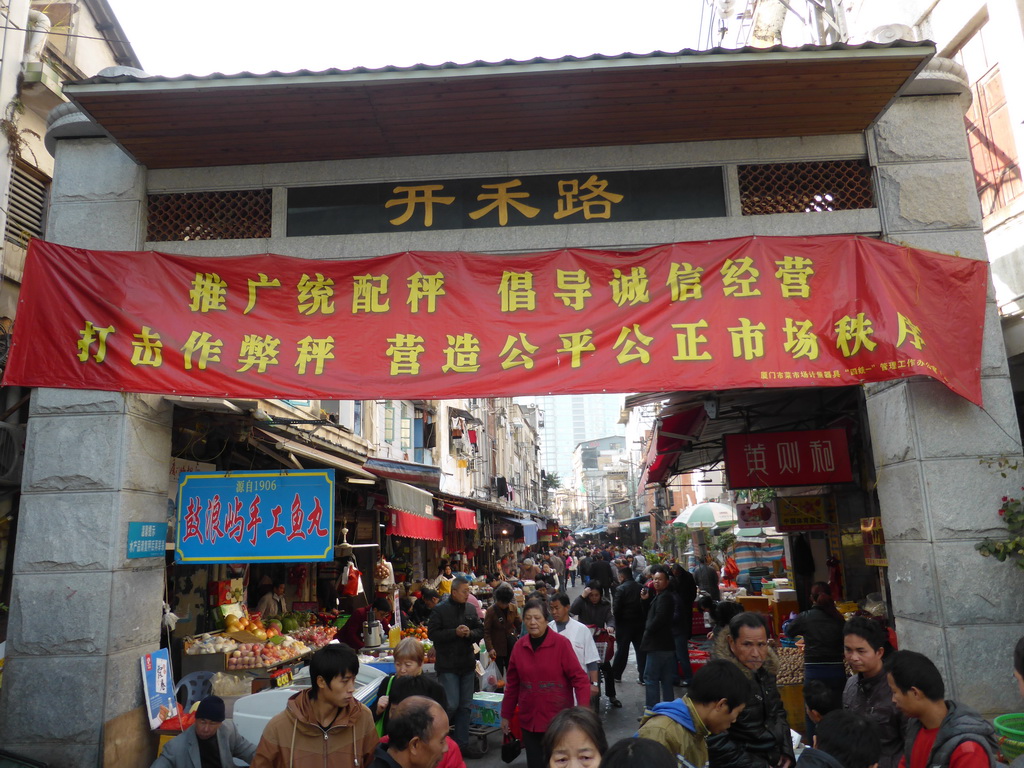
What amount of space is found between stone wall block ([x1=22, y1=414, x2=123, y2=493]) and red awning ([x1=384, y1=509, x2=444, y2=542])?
6171mm

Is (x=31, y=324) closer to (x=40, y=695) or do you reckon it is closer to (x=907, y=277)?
(x=40, y=695)

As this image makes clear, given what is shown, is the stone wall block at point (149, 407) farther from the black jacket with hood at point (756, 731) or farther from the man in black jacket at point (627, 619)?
the man in black jacket at point (627, 619)

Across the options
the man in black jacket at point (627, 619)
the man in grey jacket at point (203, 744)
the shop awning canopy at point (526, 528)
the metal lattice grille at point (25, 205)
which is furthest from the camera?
the shop awning canopy at point (526, 528)

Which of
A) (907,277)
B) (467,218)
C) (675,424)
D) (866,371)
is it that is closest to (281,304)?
(467,218)

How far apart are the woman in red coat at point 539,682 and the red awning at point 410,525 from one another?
22.4 ft

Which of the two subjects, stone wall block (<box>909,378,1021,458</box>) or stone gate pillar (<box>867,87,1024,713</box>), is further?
stone wall block (<box>909,378,1021,458</box>)

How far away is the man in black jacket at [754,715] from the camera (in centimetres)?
379

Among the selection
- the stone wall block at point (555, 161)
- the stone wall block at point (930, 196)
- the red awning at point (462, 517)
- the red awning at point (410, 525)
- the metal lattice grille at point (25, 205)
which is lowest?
the red awning at point (410, 525)

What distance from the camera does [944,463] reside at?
6484 millimetres

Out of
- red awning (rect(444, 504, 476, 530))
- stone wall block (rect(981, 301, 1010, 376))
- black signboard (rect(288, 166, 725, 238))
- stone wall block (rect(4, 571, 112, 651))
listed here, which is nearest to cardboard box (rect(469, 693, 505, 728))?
stone wall block (rect(4, 571, 112, 651))

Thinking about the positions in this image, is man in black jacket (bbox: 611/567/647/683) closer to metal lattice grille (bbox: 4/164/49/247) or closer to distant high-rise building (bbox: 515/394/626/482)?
metal lattice grille (bbox: 4/164/49/247)

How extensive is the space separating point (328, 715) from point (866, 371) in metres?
4.93

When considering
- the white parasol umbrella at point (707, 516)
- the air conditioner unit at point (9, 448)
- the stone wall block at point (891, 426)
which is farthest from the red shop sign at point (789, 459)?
the white parasol umbrella at point (707, 516)

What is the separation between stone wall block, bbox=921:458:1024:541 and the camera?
634cm
